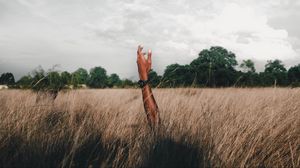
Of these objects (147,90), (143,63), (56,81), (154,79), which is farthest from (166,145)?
(56,81)

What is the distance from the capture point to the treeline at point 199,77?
5.81 m

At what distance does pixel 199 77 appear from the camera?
739 centimetres

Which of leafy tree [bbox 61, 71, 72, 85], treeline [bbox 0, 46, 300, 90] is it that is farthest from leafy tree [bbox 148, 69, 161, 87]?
leafy tree [bbox 61, 71, 72, 85]

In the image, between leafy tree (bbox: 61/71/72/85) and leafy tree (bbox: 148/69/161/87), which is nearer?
leafy tree (bbox: 148/69/161/87)

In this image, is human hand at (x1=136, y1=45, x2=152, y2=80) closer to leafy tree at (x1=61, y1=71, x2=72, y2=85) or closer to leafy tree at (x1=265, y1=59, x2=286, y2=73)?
leafy tree at (x1=61, y1=71, x2=72, y2=85)

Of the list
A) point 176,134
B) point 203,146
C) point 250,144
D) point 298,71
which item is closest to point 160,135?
point 176,134

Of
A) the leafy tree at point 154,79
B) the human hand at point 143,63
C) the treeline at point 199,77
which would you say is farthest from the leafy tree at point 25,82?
the human hand at point 143,63

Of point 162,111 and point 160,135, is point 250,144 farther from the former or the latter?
point 162,111

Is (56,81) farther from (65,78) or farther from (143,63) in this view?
(143,63)

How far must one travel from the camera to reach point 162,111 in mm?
3637

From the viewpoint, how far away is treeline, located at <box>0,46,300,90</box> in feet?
19.1

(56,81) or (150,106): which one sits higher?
(56,81)

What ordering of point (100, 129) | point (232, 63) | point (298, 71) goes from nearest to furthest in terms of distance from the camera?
1. point (100, 129)
2. point (298, 71)
3. point (232, 63)

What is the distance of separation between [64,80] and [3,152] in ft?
18.6
